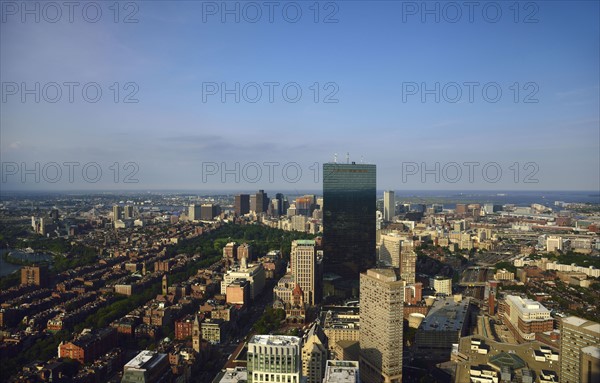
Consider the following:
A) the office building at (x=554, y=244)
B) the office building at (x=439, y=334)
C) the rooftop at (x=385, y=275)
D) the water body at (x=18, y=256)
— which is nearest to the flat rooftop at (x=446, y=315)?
the office building at (x=439, y=334)

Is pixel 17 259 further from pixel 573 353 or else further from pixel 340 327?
pixel 573 353

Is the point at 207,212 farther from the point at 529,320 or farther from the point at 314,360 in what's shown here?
the point at 314,360

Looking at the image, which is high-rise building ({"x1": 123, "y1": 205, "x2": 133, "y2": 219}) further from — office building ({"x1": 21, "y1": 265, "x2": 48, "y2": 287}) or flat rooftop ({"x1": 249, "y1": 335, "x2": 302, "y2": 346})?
flat rooftop ({"x1": 249, "y1": 335, "x2": 302, "y2": 346})

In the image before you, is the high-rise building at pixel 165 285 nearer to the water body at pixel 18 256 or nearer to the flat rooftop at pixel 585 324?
the water body at pixel 18 256

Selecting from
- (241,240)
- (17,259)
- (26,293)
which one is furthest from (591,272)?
(17,259)

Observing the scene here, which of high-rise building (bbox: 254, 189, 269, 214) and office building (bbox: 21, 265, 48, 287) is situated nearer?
office building (bbox: 21, 265, 48, 287)

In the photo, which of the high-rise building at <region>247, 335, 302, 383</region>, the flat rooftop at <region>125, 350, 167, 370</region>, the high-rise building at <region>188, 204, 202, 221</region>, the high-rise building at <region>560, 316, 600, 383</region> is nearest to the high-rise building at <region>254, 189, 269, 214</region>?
the high-rise building at <region>188, 204, 202, 221</region>
